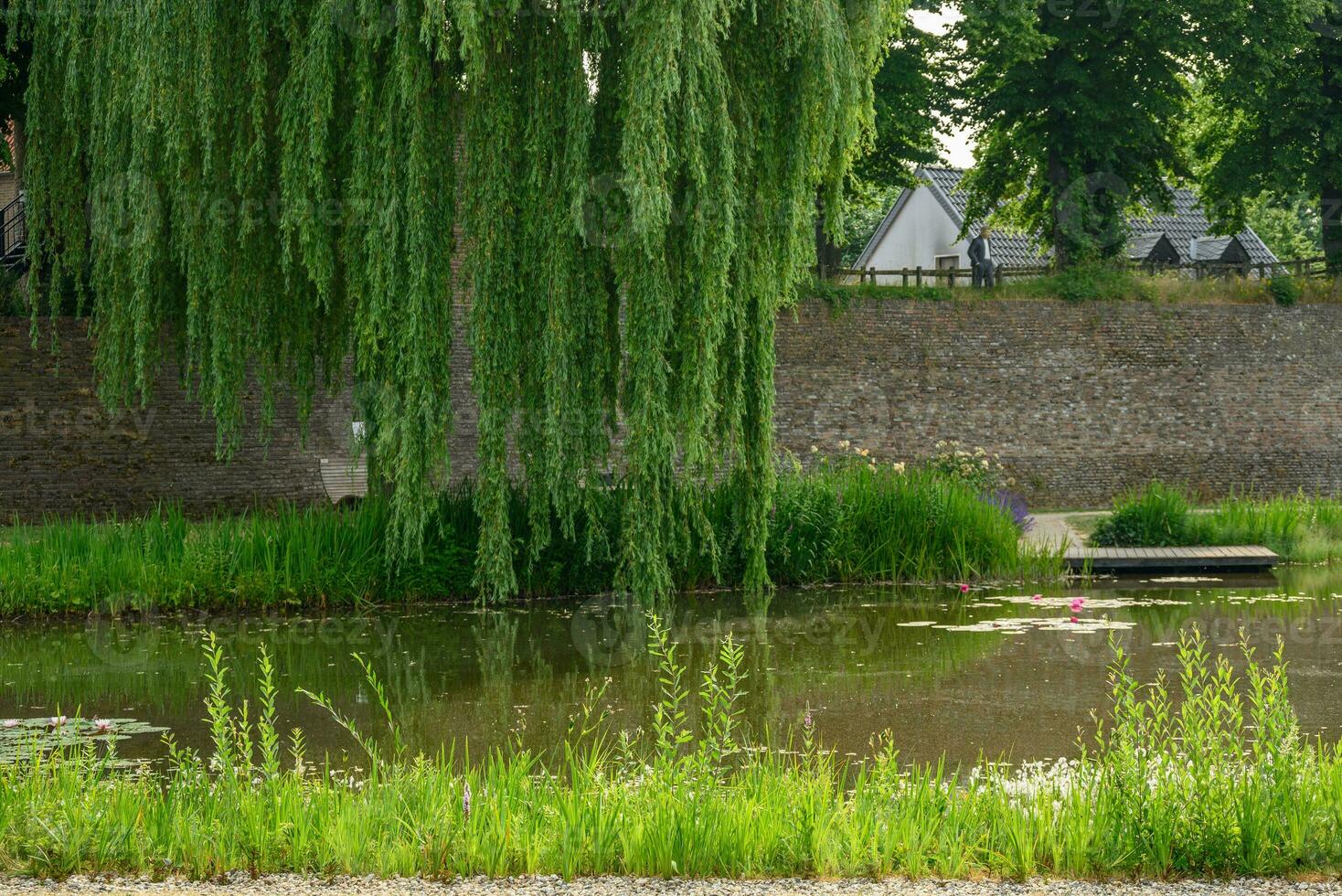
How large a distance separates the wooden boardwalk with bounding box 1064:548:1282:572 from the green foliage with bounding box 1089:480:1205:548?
0.70m

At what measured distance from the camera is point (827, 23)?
1032 cm

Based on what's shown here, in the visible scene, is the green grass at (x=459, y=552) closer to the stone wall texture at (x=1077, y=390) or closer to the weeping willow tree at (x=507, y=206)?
the weeping willow tree at (x=507, y=206)

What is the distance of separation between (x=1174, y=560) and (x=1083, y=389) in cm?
859

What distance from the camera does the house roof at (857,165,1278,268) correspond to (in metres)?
30.4

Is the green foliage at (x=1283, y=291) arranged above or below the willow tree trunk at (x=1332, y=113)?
below

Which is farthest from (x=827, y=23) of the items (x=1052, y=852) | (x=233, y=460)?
(x=233, y=460)

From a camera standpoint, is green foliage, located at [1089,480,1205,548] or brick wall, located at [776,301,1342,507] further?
brick wall, located at [776,301,1342,507]

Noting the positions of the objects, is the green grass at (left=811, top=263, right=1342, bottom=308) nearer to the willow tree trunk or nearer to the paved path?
the willow tree trunk

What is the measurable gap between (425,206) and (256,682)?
142 inches

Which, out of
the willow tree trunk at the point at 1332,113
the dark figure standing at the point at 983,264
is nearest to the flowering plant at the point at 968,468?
the dark figure standing at the point at 983,264

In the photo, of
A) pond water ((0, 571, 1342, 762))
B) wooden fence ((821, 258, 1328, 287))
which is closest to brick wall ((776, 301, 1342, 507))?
wooden fence ((821, 258, 1328, 287))

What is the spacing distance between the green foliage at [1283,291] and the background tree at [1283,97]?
133 centimetres

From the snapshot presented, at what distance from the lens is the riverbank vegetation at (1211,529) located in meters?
14.1

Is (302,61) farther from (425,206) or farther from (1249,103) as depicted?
(1249,103)
